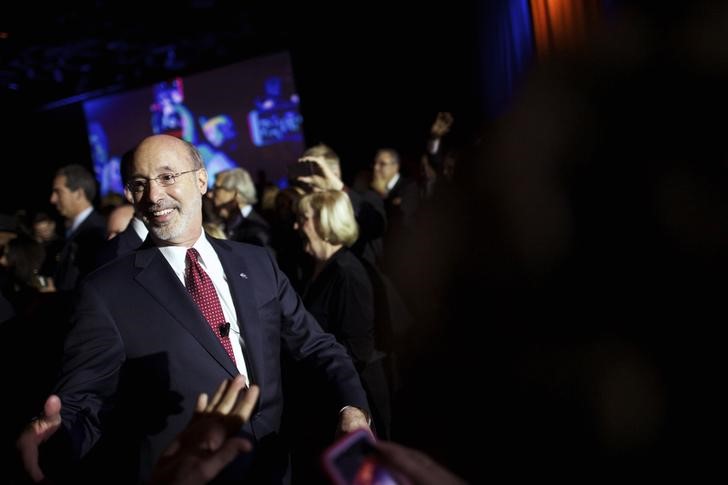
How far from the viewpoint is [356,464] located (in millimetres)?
877

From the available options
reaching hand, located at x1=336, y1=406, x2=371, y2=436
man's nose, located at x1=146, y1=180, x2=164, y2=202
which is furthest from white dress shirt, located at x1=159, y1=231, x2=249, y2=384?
reaching hand, located at x1=336, y1=406, x2=371, y2=436

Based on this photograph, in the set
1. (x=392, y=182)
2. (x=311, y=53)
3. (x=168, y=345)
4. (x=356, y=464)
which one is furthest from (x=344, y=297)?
(x=311, y=53)

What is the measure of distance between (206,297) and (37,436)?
0.58 metres

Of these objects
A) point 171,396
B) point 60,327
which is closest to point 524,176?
point 171,396

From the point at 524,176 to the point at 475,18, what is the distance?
3.96 m

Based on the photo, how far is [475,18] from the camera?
596 centimetres

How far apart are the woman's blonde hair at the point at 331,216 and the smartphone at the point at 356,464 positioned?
2.16 metres

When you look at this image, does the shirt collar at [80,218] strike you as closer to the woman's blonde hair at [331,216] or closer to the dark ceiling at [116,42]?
the woman's blonde hair at [331,216]

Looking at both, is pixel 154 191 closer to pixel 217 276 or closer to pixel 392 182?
pixel 217 276

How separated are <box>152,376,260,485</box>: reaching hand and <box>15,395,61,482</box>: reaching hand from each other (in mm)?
347

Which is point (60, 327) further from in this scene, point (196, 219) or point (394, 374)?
point (394, 374)

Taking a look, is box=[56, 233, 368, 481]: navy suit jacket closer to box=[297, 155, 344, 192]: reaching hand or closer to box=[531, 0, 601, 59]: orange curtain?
box=[297, 155, 344, 192]: reaching hand

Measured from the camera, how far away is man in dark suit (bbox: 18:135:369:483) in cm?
154

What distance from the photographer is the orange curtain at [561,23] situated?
351cm
